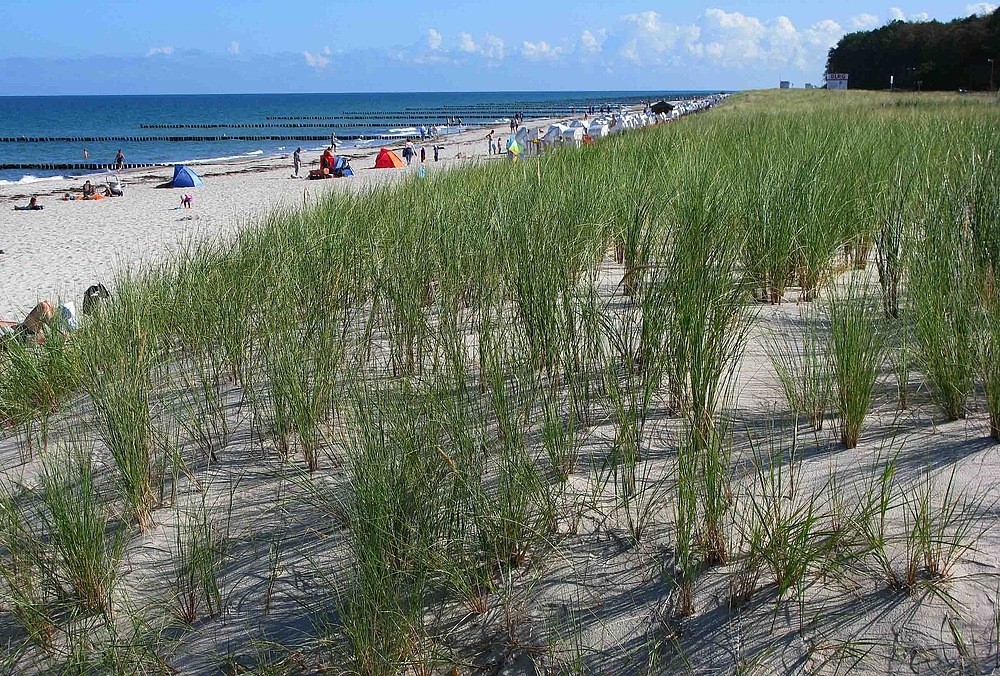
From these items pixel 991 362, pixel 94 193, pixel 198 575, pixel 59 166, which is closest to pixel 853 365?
pixel 991 362

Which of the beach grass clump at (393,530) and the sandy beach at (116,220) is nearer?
the beach grass clump at (393,530)

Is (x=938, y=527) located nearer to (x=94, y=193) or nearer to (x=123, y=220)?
(x=123, y=220)

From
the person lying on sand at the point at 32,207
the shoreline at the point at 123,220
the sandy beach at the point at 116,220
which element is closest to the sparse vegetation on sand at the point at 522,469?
the shoreline at the point at 123,220

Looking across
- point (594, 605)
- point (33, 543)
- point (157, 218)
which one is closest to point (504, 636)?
point (594, 605)

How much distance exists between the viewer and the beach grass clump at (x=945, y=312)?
2.82 metres

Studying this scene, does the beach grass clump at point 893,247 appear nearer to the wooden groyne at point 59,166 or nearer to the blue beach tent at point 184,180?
the blue beach tent at point 184,180

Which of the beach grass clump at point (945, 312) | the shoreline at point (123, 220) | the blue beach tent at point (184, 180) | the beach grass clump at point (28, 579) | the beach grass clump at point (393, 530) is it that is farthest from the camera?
the blue beach tent at point (184, 180)

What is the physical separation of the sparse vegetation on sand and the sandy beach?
229 centimetres

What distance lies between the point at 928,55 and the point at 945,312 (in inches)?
2122

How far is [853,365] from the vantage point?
9.14 ft

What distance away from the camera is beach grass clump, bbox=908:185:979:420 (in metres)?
2.82

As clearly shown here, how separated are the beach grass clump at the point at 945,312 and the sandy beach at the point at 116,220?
4439mm

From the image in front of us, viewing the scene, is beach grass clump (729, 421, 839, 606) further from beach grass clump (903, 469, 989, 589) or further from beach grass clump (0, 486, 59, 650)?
beach grass clump (0, 486, 59, 650)

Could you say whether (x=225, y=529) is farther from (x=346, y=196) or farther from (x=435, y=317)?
(x=346, y=196)
